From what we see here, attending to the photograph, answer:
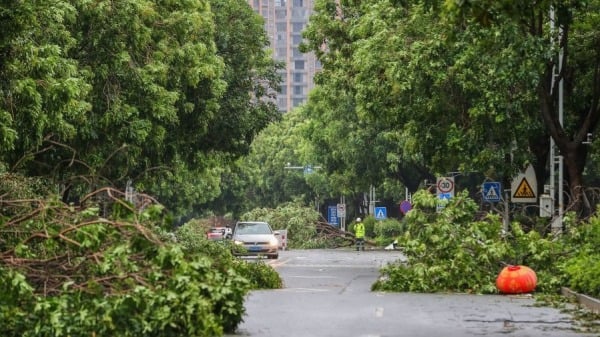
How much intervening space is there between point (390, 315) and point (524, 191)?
17.0 m

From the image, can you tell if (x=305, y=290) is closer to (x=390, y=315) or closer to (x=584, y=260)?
(x=584, y=260)

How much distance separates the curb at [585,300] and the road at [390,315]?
778mm

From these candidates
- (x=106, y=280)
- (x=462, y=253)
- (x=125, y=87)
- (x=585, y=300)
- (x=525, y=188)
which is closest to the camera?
(x=106, y=280)

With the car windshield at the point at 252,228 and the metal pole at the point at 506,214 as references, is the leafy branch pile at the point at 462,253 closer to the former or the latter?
the metal pole at the point at 506,214

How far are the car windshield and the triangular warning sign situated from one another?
745 inches

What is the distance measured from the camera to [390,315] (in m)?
20.6

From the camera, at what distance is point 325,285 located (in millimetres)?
31750

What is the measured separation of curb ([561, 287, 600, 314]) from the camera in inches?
875

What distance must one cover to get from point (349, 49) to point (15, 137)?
75.8ft

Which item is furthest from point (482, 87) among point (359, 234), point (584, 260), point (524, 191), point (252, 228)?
point (359, 234)

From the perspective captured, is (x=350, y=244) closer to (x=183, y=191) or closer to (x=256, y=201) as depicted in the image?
(x=183, y=191)

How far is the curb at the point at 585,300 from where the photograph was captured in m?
22.2

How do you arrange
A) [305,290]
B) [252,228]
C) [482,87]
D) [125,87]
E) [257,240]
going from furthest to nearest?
[252,228] < [257,240] < [125,87] < [482,87] < [305,290]

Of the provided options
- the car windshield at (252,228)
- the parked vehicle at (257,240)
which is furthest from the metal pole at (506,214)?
the car windshield at (252,228)
